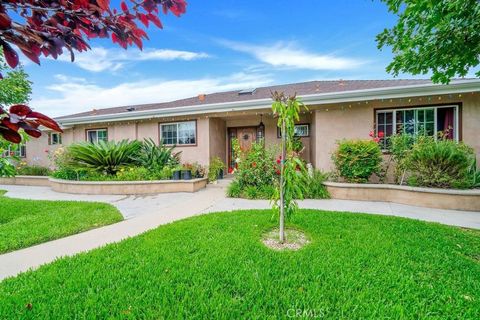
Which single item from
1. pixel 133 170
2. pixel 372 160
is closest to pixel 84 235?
pixel 133 170

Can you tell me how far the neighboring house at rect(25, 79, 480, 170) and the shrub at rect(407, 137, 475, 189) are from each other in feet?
5.00

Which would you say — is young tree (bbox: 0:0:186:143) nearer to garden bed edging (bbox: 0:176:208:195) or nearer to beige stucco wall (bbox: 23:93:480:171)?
garden bed edging (bbox: 0:176:208:195)

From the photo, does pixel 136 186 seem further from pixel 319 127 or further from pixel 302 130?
pixel 302 130

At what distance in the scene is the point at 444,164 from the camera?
5895 mm

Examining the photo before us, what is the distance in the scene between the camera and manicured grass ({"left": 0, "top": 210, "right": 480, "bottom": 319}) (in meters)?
2.09

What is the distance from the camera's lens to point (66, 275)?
104 inches

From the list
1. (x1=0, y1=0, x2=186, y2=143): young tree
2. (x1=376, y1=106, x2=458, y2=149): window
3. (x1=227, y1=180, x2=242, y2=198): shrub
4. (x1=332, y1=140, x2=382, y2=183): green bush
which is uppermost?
(x1=376, y1=106, x2=458, y2=149): window

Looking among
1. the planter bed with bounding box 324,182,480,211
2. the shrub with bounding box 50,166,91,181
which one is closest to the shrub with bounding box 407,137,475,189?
the planter bed with bounding box 324,182,480,211

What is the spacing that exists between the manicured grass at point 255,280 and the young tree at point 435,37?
3.42 meters

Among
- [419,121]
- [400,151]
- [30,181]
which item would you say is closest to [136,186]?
[30,181]

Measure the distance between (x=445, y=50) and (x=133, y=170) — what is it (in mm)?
9426

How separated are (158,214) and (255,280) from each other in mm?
3602

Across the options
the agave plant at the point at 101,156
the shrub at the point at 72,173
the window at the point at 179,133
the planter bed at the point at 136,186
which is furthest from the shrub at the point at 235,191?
the shrub at the point at 72,173

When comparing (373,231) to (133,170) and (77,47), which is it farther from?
(133,170)
